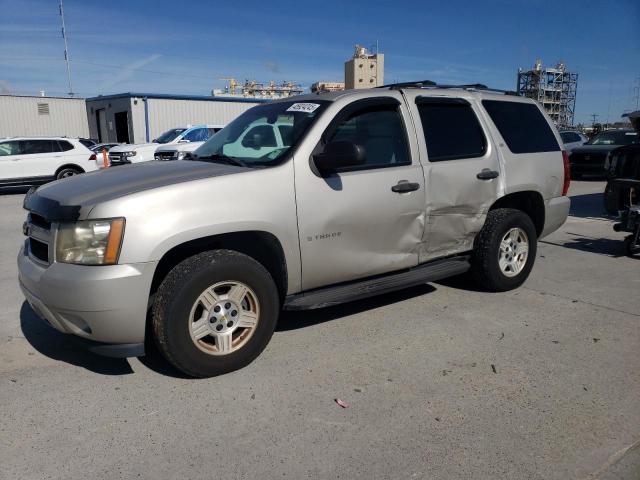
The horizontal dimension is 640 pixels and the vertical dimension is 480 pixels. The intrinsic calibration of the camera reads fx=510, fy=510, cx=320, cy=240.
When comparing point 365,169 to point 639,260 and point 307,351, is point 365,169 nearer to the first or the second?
point 307,351

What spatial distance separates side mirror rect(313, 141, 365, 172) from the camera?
3475 millimetres

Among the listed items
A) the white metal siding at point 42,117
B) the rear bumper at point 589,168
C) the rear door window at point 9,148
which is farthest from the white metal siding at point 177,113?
the rear bumper at point 589,168

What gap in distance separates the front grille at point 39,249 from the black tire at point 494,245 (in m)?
3.59

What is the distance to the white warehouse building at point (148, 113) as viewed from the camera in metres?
28.6

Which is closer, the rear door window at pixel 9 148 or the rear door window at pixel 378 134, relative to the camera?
the rear door window at pixel 378 134

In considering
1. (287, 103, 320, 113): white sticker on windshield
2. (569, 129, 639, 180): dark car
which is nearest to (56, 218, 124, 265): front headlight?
(287, 103, 320, 113): white sticker on windshield

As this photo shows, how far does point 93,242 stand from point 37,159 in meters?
14.8

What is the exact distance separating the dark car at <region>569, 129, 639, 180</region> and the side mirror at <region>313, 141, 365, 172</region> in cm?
1523

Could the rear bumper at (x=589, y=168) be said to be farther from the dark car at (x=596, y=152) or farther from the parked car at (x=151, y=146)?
the parked car at (x=151, y=146)

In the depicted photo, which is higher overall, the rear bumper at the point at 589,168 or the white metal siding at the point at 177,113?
the white metal siding at the point at 177,113

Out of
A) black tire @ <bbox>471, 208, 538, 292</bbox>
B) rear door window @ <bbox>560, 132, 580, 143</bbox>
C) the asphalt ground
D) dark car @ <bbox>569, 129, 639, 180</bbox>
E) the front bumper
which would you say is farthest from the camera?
rear door window @ <bbox>560, 132, 580, 143</bbox>

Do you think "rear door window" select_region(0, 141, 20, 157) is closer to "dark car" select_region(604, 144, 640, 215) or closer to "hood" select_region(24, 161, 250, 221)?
"hood" select_region(24, 161, 250, 221)

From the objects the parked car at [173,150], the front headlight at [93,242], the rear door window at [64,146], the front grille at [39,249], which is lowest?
the front grille at [39,249]

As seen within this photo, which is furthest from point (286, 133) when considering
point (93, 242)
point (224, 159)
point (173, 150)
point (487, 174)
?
point (173, 150)
